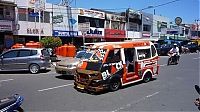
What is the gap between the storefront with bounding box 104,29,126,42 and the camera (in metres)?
44.2

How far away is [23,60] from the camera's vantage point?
17562 millimetres

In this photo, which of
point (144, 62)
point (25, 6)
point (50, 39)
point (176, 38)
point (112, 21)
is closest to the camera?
point (144, 62)

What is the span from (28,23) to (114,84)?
21760mm

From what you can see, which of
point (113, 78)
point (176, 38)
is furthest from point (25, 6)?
point (176, 38)

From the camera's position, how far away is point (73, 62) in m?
15.0

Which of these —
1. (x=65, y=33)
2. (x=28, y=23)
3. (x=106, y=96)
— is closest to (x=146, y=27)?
(x=65, y=33)

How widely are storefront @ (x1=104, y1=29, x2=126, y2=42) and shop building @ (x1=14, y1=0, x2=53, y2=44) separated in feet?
41.0

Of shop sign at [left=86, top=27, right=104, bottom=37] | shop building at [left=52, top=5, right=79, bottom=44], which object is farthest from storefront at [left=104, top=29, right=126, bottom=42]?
shop building at [left=52, top=5, right=79, bottom=44]

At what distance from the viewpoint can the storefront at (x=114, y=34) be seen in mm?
44156

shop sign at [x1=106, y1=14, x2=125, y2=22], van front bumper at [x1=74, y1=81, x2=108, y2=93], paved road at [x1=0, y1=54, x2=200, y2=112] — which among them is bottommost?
paved road at [x1=0, y1=54, x2=200, y2=112]

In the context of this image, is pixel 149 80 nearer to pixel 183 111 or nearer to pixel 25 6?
pixel 183 111

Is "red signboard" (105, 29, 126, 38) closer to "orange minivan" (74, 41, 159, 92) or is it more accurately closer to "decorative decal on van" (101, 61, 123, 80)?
"orange minivan" (74, 41, 159, 92)

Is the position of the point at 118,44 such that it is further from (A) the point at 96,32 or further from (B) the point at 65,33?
(A) the point at 96,32

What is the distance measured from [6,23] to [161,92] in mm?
21099
